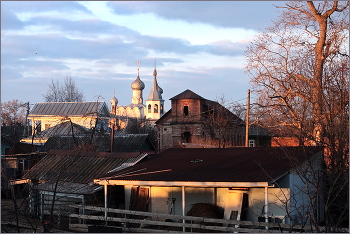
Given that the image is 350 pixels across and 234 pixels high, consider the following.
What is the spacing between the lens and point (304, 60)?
2520 centimetres

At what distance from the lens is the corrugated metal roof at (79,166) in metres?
21.8

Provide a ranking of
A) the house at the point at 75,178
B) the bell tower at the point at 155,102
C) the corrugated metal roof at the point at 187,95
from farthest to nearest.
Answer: the bell tower at the point at 155,102 < the corrugated metal roof at the point at 187,95 < the house at the point at 75,178

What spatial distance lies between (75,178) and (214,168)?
707cm

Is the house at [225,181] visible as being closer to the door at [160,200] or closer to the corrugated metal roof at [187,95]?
the door at [160,200]

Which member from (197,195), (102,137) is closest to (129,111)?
(102,137)

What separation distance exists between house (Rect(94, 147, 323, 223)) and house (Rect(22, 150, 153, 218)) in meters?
0.83

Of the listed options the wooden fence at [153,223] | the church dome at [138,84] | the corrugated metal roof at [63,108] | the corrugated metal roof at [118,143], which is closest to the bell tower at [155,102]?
the church dome at [138,84]

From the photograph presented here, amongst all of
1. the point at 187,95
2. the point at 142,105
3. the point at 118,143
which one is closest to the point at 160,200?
the point at 118,143

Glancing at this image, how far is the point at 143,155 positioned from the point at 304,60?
1011cm

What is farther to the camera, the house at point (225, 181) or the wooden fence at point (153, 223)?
the house at point (225, 181)

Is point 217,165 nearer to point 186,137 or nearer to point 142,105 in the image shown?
point 186,137

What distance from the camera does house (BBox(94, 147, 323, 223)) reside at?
53.6 ft

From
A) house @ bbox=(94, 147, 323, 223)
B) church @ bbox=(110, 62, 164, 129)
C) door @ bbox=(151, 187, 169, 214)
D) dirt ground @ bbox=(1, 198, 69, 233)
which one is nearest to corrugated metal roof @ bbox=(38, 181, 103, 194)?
house @ bbox=(94, 147, 323, 223)

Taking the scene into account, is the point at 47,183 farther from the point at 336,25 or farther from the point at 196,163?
the point at 336,25
